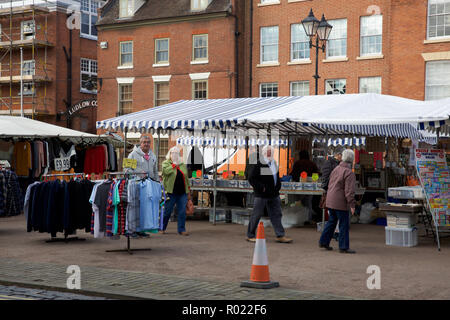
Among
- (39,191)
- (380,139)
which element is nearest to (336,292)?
(39,191)

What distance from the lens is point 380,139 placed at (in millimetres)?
19422

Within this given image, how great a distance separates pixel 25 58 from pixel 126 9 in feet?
35.5

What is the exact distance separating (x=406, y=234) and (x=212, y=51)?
73.5 feet

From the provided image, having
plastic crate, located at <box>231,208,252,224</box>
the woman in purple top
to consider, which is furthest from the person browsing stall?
plastic crate, located at <box>231,208,252,224</box>

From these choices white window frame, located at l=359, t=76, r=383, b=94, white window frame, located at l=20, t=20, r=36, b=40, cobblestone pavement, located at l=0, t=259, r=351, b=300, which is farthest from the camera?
white window frame, located at l=20, t=20, r=36, b=40

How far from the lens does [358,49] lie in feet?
97.9

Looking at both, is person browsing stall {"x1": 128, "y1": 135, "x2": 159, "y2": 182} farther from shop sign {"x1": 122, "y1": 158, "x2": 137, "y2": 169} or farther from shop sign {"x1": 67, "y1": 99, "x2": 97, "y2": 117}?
shop sign {"x1": 67, "y1": 99, "x2": 97, "y2": 117}

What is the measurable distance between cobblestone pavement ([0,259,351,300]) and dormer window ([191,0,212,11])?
26.1 meters

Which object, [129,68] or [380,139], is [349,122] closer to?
[380,139]

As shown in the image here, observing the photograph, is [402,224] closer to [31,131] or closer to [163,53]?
[31,131]

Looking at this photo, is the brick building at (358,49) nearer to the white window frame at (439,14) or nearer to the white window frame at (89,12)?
the white window frame at (439,14)

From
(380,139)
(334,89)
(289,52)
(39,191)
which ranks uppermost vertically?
(289,52)

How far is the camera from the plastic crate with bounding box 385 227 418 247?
12.2 m

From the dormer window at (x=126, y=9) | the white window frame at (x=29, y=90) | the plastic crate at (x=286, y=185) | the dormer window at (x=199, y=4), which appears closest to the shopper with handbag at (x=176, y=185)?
the plastic crate at (x=286, y=185)
